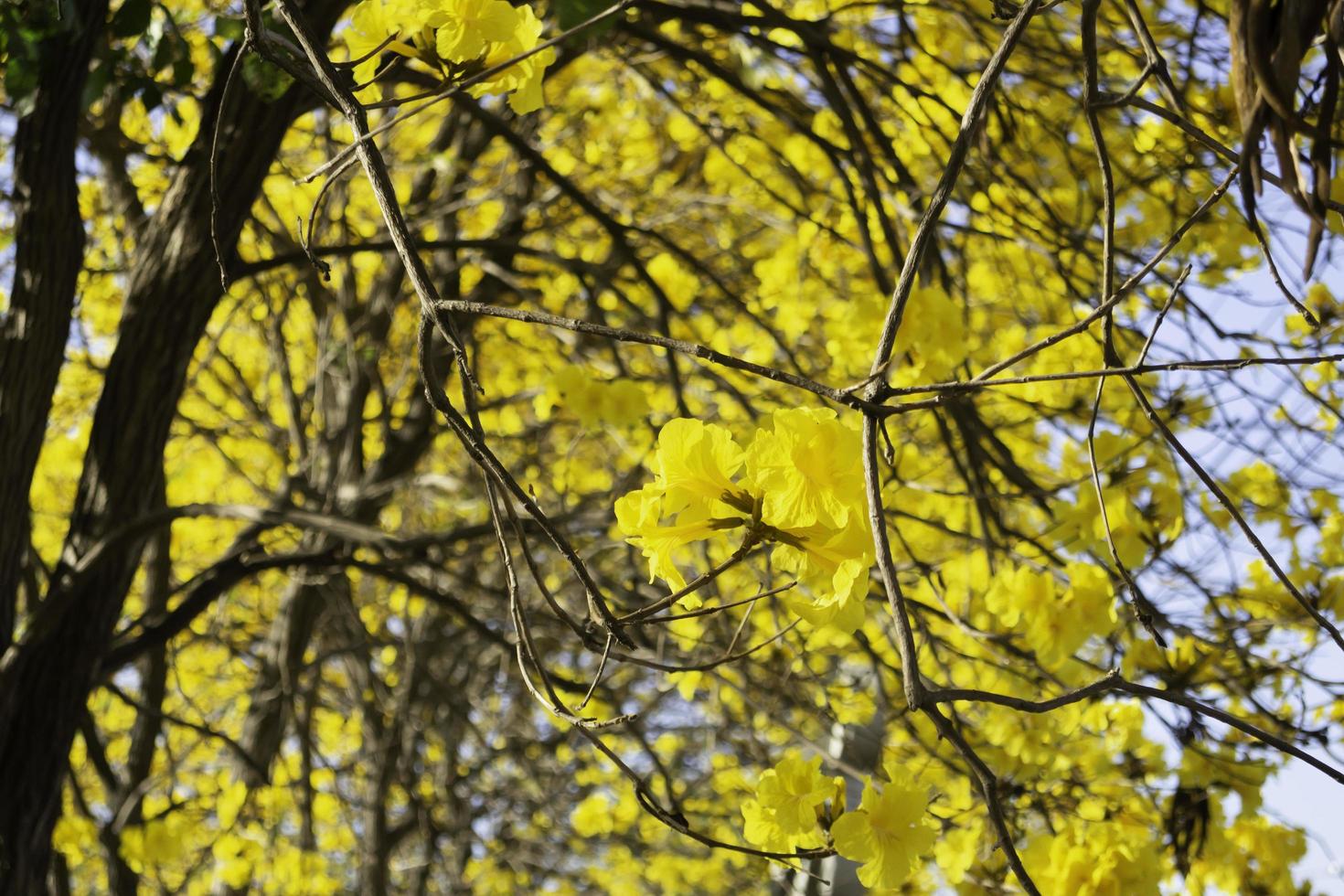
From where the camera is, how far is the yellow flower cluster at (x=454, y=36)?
4.18ft

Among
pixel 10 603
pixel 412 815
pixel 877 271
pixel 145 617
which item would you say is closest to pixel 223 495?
pixel 412 815

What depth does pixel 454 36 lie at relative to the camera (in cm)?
128

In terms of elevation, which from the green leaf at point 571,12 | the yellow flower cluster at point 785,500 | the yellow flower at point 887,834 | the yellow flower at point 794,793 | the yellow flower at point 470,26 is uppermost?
the green leaf at point 571,12

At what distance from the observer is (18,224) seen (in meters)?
2.42

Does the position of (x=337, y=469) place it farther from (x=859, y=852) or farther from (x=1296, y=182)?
(x=1296, y=182)

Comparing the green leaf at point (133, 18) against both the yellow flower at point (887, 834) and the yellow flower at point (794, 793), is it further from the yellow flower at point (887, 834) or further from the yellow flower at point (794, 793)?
the yellow flower at point (887, 834)

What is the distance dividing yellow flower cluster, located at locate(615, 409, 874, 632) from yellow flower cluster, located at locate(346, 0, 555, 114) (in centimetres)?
46

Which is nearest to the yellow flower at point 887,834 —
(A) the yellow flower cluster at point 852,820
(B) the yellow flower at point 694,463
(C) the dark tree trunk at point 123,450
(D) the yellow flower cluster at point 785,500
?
(A) the yellow flower cluster at point 852,820

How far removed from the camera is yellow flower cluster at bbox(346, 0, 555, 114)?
50.2 inches

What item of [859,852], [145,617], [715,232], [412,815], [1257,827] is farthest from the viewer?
[412,815]

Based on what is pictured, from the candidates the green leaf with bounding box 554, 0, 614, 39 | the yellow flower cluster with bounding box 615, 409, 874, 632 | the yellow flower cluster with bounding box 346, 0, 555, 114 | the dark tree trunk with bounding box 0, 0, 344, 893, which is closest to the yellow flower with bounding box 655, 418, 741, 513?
the yellow flower cluster with bounding box 615, 409, 874, 632

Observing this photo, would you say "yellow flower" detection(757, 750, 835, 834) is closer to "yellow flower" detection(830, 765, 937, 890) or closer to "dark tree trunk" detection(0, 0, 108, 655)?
"yellow flower" detection(830, 765, 937, 890)

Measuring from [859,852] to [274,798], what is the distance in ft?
13.8

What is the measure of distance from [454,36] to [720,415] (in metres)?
2.80
